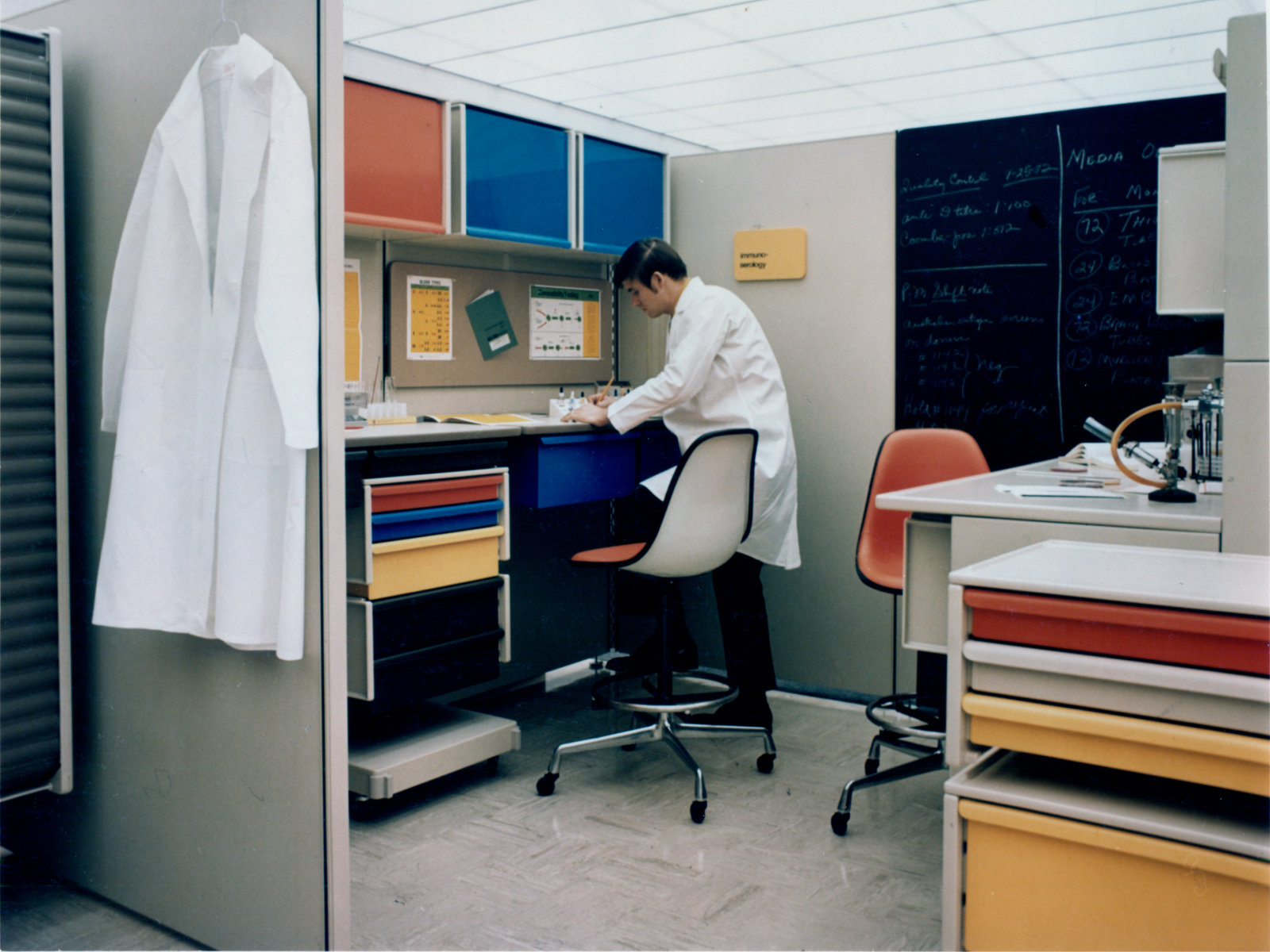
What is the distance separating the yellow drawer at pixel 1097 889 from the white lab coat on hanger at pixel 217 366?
1.12 m

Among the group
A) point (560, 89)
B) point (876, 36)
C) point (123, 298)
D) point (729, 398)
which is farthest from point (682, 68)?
point (123, 298)

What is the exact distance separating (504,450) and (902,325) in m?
1.42

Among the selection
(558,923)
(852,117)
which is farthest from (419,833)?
(852,117)

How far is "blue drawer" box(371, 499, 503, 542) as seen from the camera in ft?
8.29

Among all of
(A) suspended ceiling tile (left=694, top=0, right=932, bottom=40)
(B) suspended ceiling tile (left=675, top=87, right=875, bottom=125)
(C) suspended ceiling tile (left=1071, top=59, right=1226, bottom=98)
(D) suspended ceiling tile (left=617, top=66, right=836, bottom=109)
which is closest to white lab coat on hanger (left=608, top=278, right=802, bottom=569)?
(A) suspended ceiling tile (left=694, top=0, right=932, bottom=40)

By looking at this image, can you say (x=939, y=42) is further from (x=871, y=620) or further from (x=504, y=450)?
(x=504, y=450)

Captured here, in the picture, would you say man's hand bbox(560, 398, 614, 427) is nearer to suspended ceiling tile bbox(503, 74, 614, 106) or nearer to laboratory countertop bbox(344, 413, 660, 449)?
laboratory countertop bbox(344, 413, 660, 449)

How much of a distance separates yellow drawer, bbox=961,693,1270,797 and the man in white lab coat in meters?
1.69

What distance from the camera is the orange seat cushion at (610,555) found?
2799mm

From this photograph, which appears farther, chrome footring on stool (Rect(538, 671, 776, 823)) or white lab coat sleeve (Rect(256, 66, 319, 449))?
chrome footring on stool (Rect(538, 671, 776, 823))

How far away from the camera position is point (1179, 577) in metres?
1.42

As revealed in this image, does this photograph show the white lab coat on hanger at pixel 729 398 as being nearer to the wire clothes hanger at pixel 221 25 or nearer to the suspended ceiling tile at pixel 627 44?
the wire clothes hanger at pixel 221 25

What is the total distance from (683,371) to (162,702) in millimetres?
1697

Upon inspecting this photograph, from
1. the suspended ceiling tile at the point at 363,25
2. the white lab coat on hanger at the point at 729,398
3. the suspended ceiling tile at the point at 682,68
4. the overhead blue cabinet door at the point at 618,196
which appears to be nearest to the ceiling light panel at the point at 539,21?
the suspended ceiling tile at the point at 363,25
